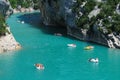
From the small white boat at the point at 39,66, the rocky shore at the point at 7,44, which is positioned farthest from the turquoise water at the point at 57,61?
the rocky shore at the point at 7,44

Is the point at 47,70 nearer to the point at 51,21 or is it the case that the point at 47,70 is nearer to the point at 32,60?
the point at 32,60

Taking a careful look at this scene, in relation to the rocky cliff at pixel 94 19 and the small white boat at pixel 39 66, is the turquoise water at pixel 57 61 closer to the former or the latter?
the small white boat at pixel 39 66

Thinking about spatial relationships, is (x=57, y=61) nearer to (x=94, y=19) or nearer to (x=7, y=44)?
(x=7, y=44)

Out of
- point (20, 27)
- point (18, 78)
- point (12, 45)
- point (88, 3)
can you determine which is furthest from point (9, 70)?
point (20, 27)

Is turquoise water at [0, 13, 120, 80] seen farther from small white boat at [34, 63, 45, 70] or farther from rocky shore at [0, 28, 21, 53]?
rocky shore at [0, 28, 21, 53]

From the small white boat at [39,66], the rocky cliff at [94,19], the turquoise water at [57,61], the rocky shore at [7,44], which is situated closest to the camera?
the turquoise water at [57,61]

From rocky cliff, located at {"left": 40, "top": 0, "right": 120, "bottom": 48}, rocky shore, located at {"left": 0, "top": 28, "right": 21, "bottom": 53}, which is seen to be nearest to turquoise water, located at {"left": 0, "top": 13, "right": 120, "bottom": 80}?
rocky shore, located at {"left": 0, "top": 28, "right": 21, "bottom": 53}
